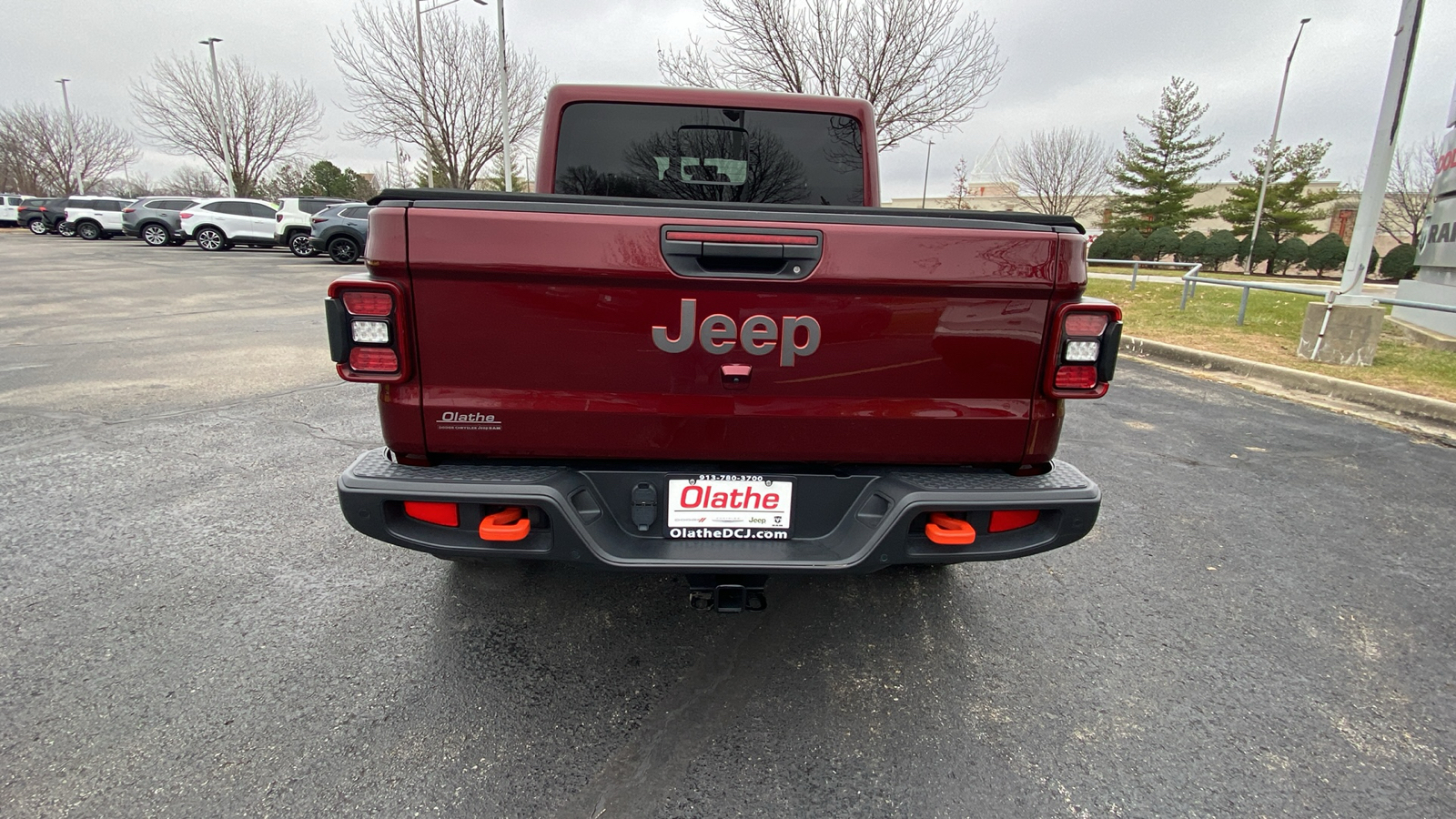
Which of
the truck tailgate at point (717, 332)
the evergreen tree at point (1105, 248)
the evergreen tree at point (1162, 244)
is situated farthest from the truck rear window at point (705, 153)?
the evergreen tree at point (1162, 244)

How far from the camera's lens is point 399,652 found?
2.54 metres

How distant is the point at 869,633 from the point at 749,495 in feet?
3.34

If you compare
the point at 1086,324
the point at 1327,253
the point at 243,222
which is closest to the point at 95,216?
the point at 243,222

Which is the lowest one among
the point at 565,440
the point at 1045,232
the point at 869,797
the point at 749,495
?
the point at 869,797

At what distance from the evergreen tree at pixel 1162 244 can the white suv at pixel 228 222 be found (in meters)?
37.5

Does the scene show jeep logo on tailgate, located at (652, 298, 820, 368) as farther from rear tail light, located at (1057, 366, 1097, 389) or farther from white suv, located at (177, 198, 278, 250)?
white suv, located at (177, 198, 278, 250)

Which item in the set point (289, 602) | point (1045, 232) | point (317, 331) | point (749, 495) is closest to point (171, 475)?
point (289, 602)

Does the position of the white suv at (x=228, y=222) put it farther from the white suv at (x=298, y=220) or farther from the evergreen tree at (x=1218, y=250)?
the evergreen tree at (x=1218, y=250)

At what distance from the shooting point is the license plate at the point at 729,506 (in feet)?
6.98

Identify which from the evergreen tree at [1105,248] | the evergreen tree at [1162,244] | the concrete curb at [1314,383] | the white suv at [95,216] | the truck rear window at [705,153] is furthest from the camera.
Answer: the evergreen tree at [1105,248]

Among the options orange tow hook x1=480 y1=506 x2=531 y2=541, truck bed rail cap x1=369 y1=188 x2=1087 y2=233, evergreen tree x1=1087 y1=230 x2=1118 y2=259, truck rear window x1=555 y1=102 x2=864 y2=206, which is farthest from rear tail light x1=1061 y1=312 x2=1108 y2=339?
evergreen tree x1=1087 y1=230 x2=1118 y2=259

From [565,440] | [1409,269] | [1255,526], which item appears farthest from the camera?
[1409,269]

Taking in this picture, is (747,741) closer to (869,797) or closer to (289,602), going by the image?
(869,797)

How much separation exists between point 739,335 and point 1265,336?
11152mm
